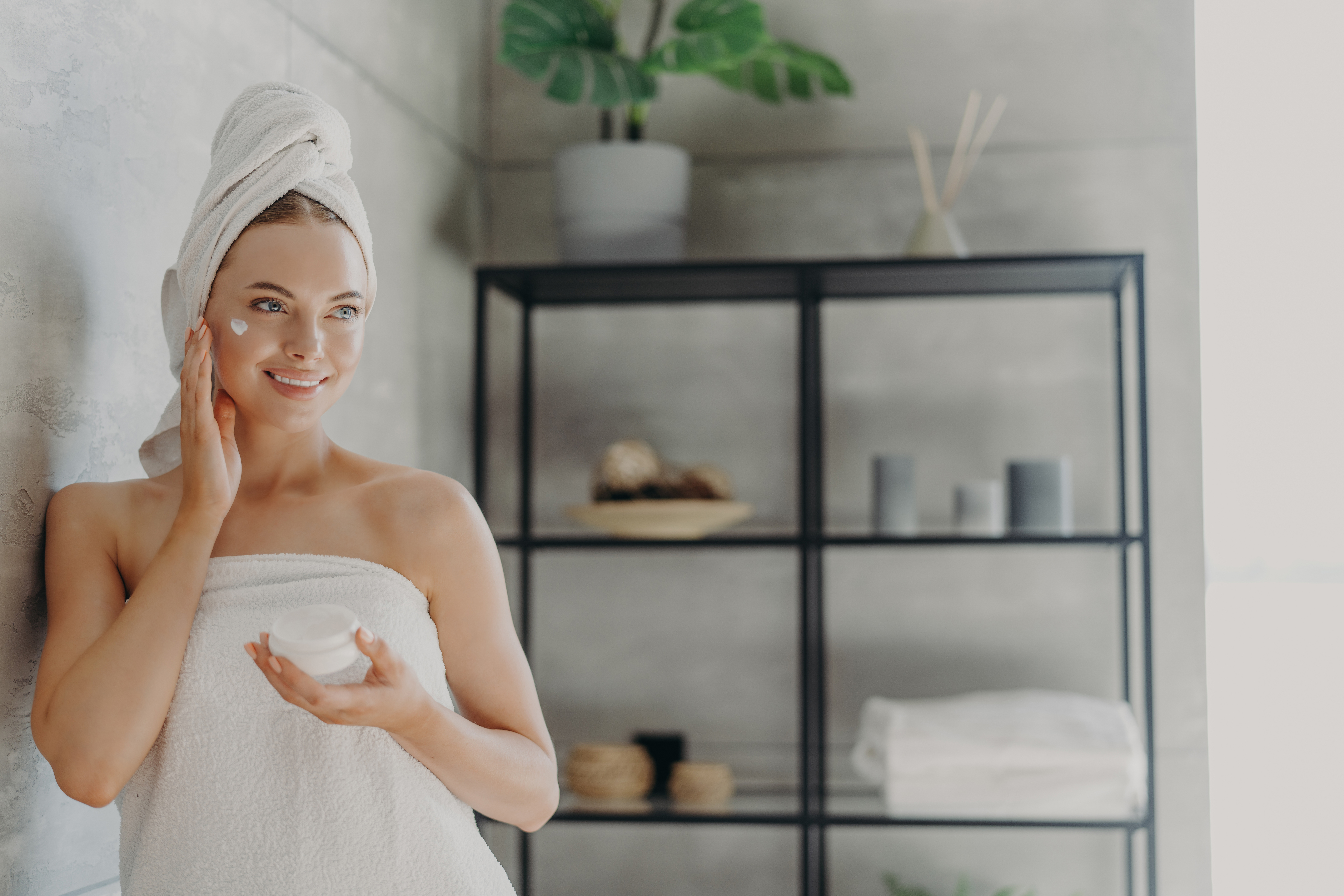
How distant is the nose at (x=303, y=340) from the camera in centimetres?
73

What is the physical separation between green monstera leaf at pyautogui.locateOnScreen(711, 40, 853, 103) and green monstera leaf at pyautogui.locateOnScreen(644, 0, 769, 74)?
48 millimetres

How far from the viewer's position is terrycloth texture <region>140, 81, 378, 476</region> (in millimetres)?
730

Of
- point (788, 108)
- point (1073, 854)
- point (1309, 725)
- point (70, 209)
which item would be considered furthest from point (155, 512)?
point (1309, 725)

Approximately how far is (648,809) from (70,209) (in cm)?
110

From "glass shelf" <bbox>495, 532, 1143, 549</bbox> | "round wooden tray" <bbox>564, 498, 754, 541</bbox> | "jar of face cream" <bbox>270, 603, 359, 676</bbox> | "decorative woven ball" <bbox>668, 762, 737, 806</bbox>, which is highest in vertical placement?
"round wooden tray" <bbox>564, 498, 754, 541</bbox>

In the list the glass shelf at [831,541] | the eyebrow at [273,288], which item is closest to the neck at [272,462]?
the eyebrow at [273,288]

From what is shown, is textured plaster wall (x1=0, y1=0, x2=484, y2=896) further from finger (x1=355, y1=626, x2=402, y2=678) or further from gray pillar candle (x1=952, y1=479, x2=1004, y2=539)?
gray pillar candle (x1=952, y1=479, x2=1004, y2=539)

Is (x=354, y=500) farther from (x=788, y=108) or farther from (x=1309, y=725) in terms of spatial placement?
(x=1309, y=725)

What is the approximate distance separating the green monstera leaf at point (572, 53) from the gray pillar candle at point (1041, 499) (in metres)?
0.78

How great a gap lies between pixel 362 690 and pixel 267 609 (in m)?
0.15

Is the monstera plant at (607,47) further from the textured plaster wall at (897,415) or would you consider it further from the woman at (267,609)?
the woman at (267,609)

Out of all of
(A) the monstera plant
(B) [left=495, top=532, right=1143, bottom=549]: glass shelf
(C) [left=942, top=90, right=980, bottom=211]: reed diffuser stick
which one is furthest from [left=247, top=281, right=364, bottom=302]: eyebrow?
(C) [left=942, top=90, right=980, bottom=211]: reed diffuser stick

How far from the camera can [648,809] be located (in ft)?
5.15

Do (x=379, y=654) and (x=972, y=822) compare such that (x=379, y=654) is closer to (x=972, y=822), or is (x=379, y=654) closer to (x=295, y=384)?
(x=295, y=384)
